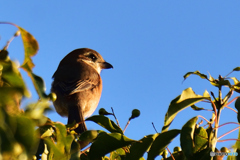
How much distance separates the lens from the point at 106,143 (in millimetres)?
2201

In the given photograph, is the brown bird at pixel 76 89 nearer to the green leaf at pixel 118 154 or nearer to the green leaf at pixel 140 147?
the green leaf at pixel 118 154

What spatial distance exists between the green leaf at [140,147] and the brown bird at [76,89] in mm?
3345

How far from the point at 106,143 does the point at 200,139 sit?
64 centimetres

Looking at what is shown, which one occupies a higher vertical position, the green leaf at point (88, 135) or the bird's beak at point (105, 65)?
the green leaf at point (88, 135)

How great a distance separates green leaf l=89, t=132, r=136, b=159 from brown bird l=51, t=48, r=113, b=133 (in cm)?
332

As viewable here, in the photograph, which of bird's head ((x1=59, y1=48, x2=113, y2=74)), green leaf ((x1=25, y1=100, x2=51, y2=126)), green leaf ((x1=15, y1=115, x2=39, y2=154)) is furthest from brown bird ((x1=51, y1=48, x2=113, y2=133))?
green leaf ((x1=15, y1=115, x2=39, y2=154))

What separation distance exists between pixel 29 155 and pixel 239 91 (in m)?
1.81

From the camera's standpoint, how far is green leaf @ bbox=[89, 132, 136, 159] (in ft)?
7.06

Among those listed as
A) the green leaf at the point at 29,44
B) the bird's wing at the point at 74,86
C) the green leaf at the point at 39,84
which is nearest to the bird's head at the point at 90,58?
the bird's wing at the point at 74,86

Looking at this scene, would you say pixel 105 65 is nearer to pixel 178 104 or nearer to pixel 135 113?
pixel 135 113

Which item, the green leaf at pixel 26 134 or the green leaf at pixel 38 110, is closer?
the green leaf at pixel 26 134

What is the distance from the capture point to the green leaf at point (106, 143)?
84.7 inches

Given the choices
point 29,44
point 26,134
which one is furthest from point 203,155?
point 26,134

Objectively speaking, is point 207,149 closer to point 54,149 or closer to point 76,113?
point 54,149
